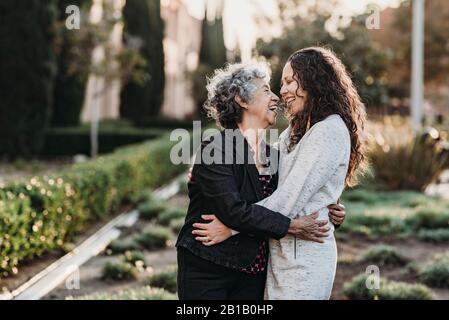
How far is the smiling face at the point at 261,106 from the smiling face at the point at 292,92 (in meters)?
0.06

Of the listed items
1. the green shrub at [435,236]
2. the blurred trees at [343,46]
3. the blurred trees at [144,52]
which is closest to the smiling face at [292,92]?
the green shrub at [435,236]

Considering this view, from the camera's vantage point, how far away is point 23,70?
644 inches

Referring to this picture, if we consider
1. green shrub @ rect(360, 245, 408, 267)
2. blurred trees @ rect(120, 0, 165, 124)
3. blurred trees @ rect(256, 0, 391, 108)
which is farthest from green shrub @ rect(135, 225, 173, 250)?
blurred trees @ rect(120, 0, 165, 124)

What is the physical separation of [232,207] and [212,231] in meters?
0.14

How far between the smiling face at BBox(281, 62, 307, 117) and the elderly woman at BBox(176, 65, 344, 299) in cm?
7

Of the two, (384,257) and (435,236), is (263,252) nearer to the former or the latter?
(384,257)

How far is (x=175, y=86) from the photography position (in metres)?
43.9

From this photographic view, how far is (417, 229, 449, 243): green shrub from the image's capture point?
25.1ft

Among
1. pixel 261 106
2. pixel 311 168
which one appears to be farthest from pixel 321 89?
pixel 311 168

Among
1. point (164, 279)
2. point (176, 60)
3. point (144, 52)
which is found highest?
point (144, 52)

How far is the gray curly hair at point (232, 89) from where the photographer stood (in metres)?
2.93

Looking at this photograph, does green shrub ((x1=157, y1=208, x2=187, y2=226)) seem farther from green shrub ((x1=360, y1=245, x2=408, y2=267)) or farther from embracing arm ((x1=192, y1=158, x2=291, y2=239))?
embracing arm ((x1=192, y1=158, x2=291, y2=239))

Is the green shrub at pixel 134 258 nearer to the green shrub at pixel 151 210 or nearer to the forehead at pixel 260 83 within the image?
the green shrub at pixel 151 210
